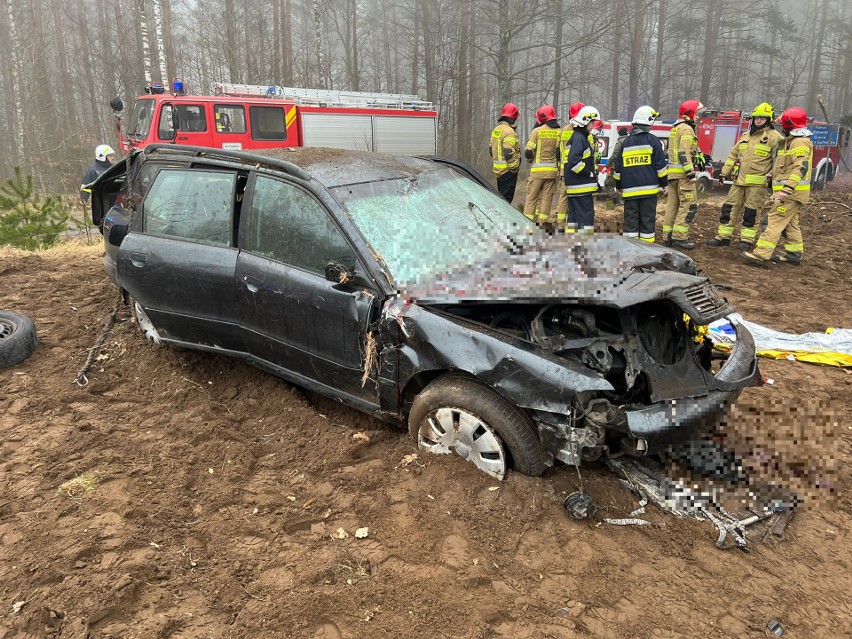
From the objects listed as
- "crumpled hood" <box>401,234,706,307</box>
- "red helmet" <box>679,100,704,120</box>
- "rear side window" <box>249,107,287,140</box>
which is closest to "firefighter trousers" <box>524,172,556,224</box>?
"red helmet" <box>679,100,704,120</box>

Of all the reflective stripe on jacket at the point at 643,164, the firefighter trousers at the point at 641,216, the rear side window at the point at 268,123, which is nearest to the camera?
the reflective stripe on jacket at the point at 643,164

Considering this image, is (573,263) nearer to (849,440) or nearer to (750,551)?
(750,551)

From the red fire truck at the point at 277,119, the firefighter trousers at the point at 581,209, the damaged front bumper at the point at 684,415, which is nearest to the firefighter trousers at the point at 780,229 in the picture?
the firefighter trousers at the point at 581,209

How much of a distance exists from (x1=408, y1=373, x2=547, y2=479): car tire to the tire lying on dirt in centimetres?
330

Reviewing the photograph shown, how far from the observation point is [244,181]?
358cm

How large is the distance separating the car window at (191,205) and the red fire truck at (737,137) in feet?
51.2

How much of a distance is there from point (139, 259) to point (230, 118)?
8.47 metres

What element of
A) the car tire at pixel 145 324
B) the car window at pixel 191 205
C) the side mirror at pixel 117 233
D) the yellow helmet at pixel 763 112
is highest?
the yellow helmet at pixel 763 112

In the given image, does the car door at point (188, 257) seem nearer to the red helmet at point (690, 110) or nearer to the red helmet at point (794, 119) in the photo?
the red helmet at point (794, 119)

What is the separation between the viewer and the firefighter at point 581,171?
24.1 ft

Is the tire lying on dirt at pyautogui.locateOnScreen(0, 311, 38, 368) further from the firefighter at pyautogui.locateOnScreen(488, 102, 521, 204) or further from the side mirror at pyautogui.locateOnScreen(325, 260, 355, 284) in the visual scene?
the firefighter at pyautogui.locateOnScreen(488, 102, 521, 204)

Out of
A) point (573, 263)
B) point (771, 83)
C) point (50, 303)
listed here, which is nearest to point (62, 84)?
point (50, 303)

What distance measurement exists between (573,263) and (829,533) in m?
1.72

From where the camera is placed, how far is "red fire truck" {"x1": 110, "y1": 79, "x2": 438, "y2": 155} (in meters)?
10.8
